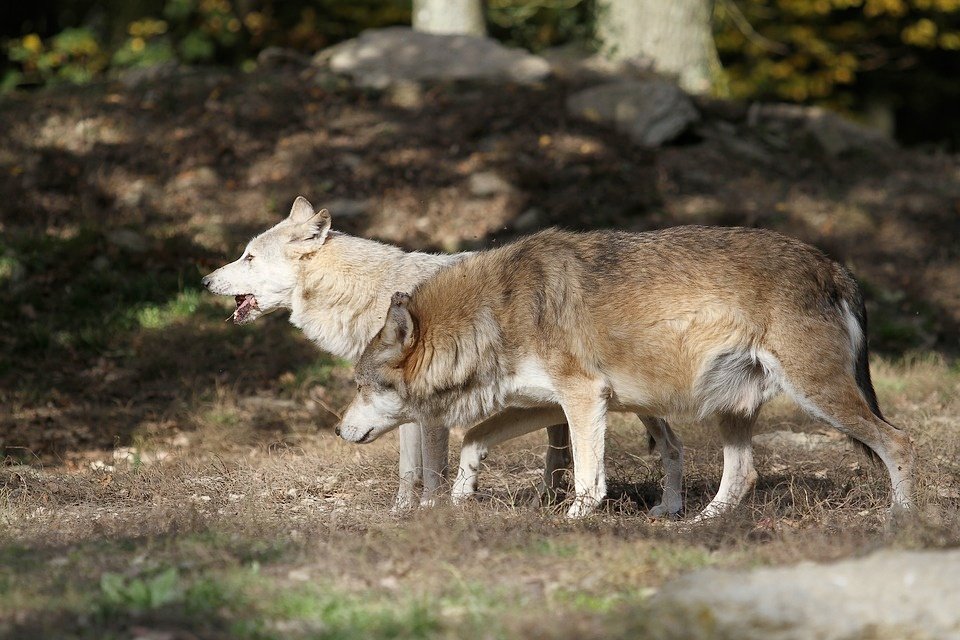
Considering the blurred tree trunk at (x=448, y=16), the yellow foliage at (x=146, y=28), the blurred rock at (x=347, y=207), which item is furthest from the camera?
the yellow foliage at (x=146, y=28)

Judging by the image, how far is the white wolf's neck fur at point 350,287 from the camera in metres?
7.94

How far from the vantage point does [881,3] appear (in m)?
23.6

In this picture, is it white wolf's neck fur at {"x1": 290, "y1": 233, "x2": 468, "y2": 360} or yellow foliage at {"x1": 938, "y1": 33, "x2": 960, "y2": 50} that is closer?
white wolf's neck fur at {"x1": 290, "y1": 233, "x2": 468, "y2": 360}

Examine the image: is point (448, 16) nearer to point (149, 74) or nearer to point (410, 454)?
point (149, 74)

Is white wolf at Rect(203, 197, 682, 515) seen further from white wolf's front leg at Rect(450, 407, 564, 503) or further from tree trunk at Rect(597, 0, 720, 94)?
tree trunk at Rect(597, 0, 720, 94)

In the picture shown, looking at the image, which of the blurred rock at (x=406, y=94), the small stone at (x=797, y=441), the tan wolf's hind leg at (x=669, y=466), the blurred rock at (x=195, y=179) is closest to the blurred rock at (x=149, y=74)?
the blurred rock at (x=195, y=179)

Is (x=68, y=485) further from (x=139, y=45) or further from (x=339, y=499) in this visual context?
(x=139, y=45)

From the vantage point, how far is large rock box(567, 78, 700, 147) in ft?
54.6

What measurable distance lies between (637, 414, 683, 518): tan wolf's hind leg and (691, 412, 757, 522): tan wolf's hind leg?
25 centimetres

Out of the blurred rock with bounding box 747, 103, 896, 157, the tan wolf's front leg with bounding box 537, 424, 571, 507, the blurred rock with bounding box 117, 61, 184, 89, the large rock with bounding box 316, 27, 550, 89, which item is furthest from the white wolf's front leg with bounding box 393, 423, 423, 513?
the blurred rock with bounding box 747, 103, 896, 157

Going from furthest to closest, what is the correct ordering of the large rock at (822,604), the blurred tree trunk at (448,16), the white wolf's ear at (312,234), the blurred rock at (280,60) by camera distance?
1. the blurred tree trunk at (448,16)
2. the blurred rock at (280,60)
3. the white wolf's ear at (312,234)
4. the large rock at (822,604)

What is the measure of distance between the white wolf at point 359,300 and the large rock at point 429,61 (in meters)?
9.69

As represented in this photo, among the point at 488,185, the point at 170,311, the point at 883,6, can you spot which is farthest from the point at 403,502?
the point at 883,6

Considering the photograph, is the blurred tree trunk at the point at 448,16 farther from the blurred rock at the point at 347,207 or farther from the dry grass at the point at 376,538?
the dry grass at the point at 376,538
